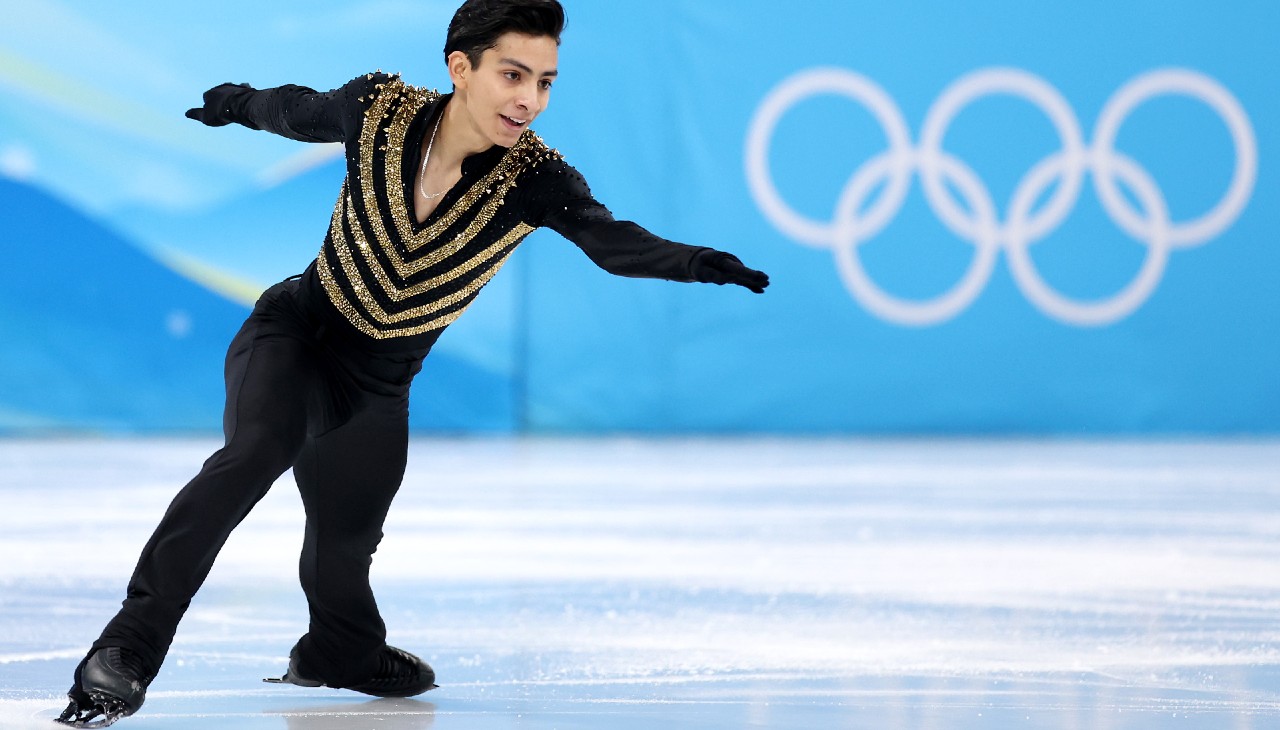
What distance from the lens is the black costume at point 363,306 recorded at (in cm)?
282

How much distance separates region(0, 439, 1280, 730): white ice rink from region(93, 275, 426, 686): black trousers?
148 mm

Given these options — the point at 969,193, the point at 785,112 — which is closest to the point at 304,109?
the point at 785,112

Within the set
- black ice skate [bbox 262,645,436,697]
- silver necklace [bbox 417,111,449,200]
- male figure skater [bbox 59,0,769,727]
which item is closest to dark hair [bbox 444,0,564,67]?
male figure skater [bbox 59,0,769,727]

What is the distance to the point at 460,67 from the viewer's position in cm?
281

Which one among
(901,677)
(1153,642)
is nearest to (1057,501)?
(1153,642)

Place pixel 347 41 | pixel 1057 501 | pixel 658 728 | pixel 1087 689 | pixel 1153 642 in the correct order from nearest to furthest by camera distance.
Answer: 1. pixel 658 728
2. pixel 1087 689
3. pixel 1153 642
4. pixel 1057 501
5. pixel 347 41

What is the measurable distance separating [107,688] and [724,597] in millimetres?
1944

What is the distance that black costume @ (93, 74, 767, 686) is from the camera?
2.82 m

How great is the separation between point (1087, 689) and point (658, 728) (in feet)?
2.78

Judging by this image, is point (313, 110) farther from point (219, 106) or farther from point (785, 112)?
point (785, 112)

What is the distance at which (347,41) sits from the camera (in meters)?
8.74

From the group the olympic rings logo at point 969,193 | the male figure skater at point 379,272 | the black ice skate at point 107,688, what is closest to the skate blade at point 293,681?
A: the male figure skater at point 379,272

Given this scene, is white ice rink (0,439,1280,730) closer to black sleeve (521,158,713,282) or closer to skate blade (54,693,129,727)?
skate blade (54,693,129,727)

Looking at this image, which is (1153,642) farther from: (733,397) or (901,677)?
(733,397)
